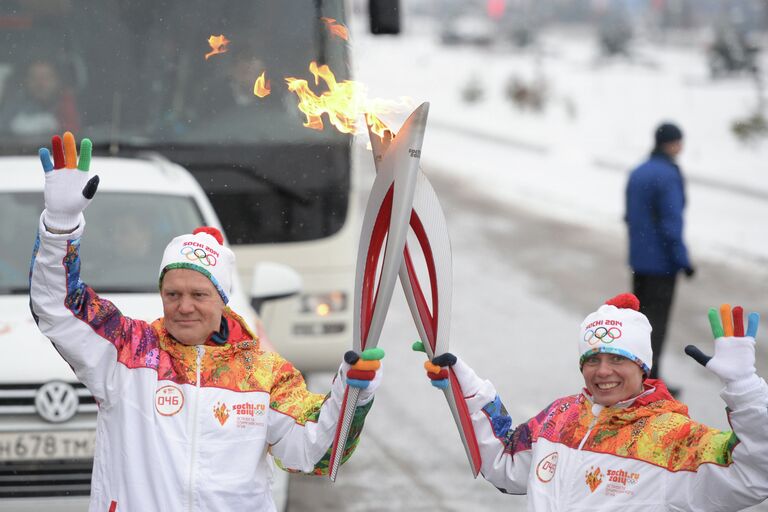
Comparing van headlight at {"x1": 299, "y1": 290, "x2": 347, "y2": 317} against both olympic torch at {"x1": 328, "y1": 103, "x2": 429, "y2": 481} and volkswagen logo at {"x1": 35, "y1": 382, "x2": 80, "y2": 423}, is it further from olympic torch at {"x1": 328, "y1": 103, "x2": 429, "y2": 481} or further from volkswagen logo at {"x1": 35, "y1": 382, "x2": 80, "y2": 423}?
olympic torch at {"x1": 328, "y1": 103, "x2": 429, "y2": 481}

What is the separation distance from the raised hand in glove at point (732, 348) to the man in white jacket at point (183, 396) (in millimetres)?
867

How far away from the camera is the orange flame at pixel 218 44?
7.00 metres

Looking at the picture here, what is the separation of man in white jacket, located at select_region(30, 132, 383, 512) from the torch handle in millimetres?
31

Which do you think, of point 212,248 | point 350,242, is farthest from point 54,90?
point 212,248

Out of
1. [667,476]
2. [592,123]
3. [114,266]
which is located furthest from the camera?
[592,123]

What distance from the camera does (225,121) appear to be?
7379 mm

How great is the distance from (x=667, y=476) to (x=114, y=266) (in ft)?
11.1

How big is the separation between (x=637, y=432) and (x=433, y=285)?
0.71 m

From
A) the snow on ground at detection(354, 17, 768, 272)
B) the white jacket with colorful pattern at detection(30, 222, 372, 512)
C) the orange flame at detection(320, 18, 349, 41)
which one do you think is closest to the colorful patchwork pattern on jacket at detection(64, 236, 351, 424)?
the white jacket with colorful pattern at detection(30, 222, 372, 512)

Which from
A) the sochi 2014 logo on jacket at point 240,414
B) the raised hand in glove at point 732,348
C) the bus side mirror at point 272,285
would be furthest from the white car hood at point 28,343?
the raised hand in glove at point 732,348

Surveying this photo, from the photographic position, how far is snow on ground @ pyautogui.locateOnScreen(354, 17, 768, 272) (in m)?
15.4

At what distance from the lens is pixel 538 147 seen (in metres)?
23.2

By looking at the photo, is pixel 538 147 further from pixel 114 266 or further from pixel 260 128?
pixel 114 266

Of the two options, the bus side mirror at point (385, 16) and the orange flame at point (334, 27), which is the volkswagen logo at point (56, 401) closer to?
the bus side mirror at point (385, 16)
